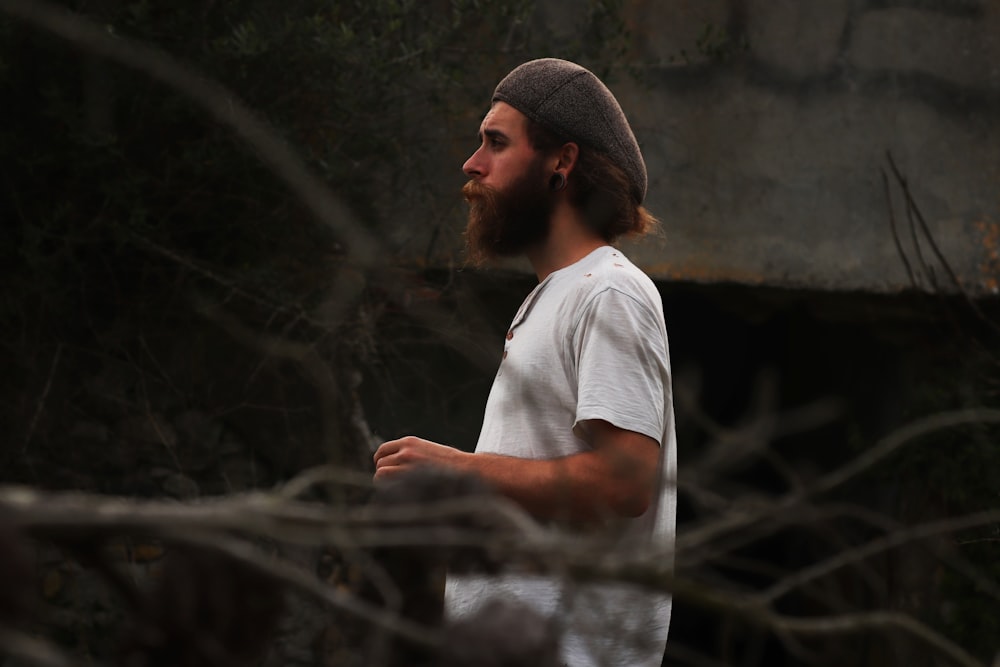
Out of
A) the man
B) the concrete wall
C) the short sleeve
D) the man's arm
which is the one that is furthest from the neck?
the concrete wall

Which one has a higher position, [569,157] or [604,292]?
[569,157]

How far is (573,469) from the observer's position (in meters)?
1.88

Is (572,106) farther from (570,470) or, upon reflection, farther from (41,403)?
(41,403)

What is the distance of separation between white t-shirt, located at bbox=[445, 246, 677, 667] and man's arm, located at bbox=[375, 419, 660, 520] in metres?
0.03

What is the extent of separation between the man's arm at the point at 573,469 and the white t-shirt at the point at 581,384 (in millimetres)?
31

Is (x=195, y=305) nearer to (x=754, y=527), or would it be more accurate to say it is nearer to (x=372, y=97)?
(x=372, y=97)

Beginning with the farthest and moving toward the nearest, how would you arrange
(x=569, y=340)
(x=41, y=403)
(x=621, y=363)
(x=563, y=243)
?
(x=41, y=403)
(x=563, y=243)
(x=569, y=340)
(x=621, y=363)

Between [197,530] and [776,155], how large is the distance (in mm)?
4255

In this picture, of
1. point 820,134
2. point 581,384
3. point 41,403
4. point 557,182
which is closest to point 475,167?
point 557,182

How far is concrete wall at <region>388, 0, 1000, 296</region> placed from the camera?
15.2ft

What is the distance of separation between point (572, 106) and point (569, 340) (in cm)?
52

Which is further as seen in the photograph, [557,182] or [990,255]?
[990,255]

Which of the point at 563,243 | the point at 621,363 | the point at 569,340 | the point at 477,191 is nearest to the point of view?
the point at 621,363

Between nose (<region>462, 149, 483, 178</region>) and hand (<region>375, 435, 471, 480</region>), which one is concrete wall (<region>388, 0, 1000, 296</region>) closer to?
nose (<region>462, 149, 483, 178</region>)
